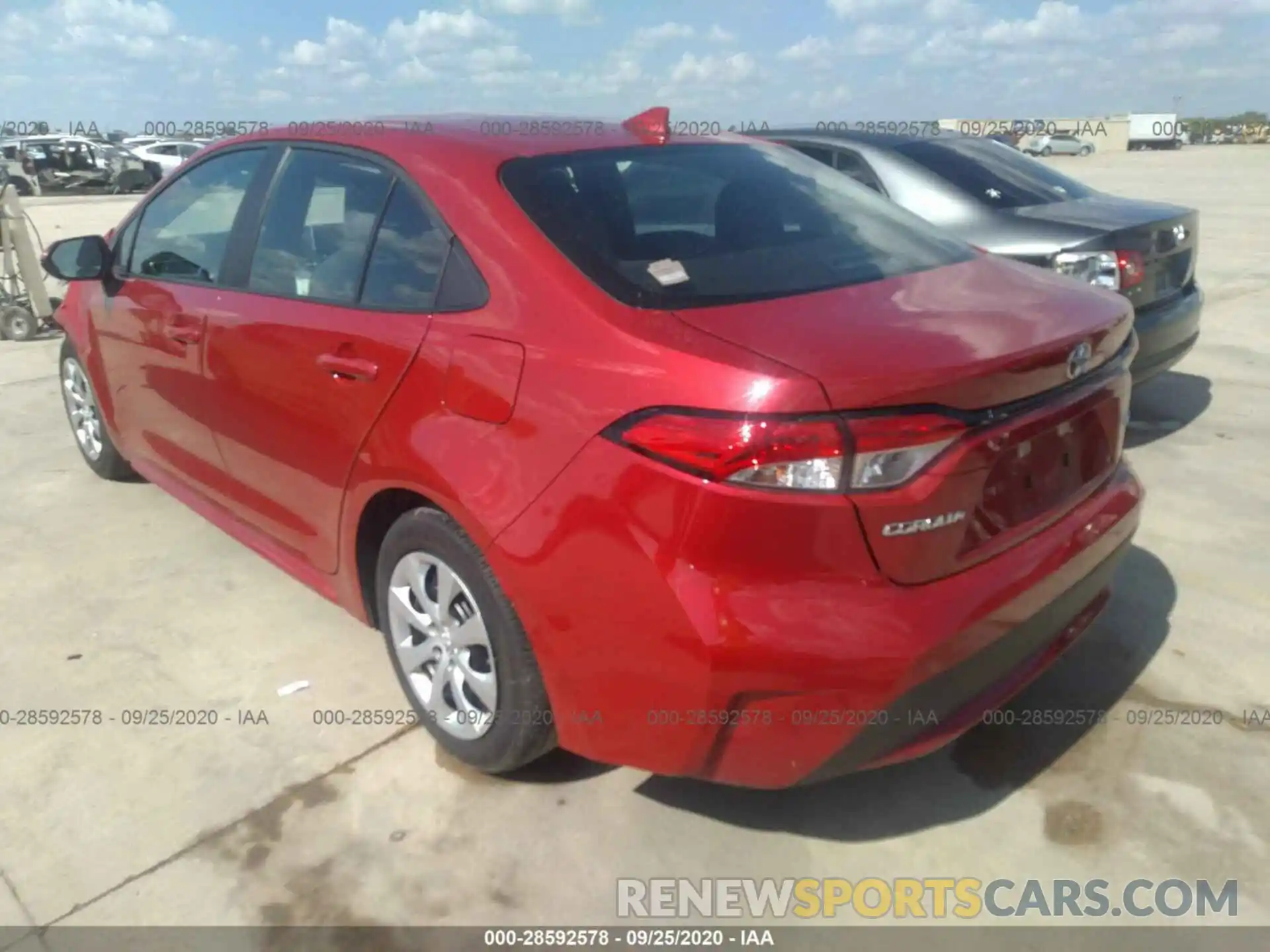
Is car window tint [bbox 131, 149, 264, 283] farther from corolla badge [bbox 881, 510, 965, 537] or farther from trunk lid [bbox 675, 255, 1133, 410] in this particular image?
corolla badge [bbox 881, 510, 965, 537]

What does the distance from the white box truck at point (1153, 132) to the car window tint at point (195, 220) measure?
66971 millimetres

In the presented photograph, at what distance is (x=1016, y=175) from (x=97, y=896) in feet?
17.2

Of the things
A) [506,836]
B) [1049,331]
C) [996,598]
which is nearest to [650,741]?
[506,836]

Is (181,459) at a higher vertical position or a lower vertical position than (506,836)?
higher

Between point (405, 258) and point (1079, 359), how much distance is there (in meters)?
1.66

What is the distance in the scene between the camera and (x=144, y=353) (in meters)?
3.89

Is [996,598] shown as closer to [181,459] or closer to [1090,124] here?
[181,459]

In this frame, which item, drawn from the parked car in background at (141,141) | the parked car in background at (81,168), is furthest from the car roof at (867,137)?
the parked car in background at (141,141)

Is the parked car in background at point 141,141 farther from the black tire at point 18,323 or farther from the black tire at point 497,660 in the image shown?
the black tire at point 497,660

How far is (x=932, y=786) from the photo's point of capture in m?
2.67

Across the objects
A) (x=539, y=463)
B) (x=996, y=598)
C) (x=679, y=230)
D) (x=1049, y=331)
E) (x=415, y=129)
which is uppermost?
(x=415, y=129)

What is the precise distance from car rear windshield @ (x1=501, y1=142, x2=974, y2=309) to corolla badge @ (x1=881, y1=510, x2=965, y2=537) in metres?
0.60

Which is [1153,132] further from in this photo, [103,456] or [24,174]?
[103,456]

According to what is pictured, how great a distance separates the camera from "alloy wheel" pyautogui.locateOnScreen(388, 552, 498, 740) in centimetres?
256
